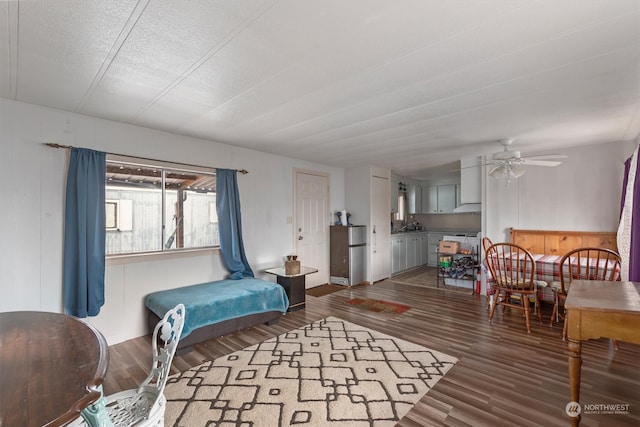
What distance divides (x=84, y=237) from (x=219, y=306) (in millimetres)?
1477

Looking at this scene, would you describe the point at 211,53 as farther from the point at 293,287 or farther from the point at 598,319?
the point at 293,287

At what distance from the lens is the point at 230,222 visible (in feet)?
13.0

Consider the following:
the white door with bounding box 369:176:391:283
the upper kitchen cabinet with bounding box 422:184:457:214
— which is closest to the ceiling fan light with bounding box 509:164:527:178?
the white door with bounding box 369:176:391:283

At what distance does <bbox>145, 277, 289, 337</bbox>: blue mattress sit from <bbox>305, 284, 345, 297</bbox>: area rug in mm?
1358

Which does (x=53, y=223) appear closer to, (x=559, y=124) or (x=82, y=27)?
(x=82, y=27)

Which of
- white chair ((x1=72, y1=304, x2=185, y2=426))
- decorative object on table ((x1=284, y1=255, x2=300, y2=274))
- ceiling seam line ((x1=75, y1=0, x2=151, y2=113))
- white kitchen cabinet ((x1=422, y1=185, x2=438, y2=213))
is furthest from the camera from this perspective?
white kitchen cabinet ((x1=422, y1=185, x2=438, y2=213))

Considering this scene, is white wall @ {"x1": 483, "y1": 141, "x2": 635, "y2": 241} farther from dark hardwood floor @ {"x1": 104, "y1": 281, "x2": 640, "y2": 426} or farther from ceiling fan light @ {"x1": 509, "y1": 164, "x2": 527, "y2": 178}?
dark hardwood floor @ {"x1": 104, "y1": 281, "x2": 640, "y2": 426}

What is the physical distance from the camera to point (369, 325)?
3.52 metres

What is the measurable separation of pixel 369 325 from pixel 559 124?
3197 millimetres

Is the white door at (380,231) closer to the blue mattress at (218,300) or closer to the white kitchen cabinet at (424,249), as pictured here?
the white kitchen cabinet at (424,249)

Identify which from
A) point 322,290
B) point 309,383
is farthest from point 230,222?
point 309,383

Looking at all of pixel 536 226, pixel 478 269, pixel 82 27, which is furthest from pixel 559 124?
pixel 82 27

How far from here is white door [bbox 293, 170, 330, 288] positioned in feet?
17.1

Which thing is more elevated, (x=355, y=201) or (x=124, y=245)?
(x=355, y=201)
